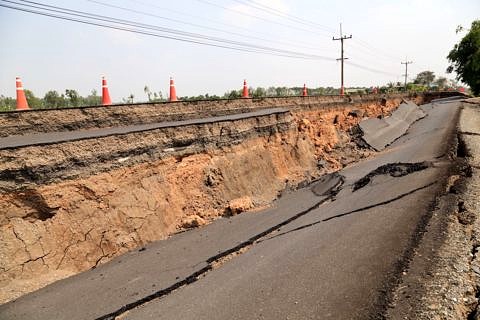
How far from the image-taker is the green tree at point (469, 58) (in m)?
37.0

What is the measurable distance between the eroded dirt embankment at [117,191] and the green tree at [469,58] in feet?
127

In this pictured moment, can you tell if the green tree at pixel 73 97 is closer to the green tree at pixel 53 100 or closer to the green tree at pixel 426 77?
the green tree at pixel 53 100

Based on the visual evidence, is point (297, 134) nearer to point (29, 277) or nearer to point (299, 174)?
point (299, 174)

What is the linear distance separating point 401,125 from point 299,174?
12.1m

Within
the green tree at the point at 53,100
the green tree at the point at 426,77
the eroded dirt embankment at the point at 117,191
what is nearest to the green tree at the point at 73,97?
the green tree at the point at 53,100

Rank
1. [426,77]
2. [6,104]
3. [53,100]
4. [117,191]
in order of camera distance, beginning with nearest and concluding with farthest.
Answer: [117,191]
[6,104]
[53,100]
[426,77]

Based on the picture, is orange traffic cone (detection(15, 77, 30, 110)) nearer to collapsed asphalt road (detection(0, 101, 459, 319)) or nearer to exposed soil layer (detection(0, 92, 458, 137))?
exposed soil layer (detection(0, 92, 458, 137))

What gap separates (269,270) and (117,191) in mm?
3527

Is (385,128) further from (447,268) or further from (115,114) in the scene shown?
(447,268)

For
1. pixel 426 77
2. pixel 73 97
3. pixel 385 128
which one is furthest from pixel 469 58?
pixel 426 77

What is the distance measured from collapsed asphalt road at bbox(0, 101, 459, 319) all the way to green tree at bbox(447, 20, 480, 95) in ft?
128

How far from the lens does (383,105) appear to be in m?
24.8

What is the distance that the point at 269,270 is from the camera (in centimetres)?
475

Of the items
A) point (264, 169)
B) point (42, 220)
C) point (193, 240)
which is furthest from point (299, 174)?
point (42, 220)
